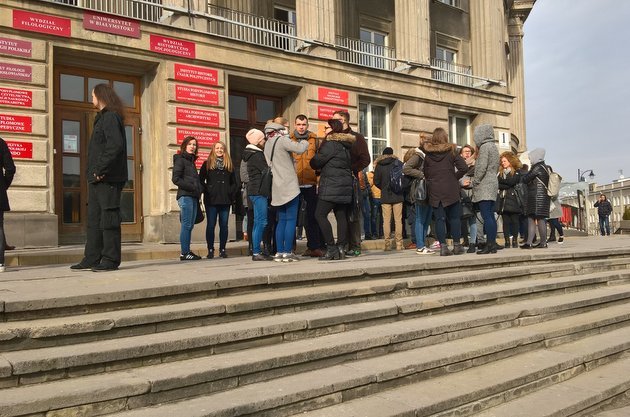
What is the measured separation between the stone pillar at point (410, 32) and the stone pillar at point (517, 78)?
15402 millimetres

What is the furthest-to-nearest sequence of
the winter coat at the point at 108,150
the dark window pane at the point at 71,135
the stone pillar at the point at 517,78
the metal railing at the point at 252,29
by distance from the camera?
the stone pillar at the point at 517,78
the metal railing at the point at 252,29
the dark window pane at the point at 71,135
the winter coat at the point at 108,150

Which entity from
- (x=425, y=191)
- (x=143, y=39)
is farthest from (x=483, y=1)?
(x=425, y=191)

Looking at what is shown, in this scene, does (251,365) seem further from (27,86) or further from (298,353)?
(27,86)

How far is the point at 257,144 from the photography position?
8328 mm

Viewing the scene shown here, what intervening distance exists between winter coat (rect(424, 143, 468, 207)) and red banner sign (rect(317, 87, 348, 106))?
320 inches

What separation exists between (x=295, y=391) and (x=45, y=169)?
10.1 meters

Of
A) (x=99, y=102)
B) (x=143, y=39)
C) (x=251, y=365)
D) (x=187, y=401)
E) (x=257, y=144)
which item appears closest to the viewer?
(x=187, y=401)

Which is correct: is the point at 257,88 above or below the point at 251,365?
above

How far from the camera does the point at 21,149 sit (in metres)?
11.9

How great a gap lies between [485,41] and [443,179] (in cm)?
1557

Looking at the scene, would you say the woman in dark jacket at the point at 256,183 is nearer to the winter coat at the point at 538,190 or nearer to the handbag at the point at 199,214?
the handbag at the point at 199,214

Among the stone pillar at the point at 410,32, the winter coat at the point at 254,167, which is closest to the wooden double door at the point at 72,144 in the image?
the winter coat at the point at 254,167

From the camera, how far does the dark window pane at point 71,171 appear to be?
13.0 meters

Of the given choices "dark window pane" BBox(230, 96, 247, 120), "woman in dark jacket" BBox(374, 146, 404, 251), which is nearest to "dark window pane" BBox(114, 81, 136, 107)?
"dark window pane" BBox(230, 96, 247, 120)
